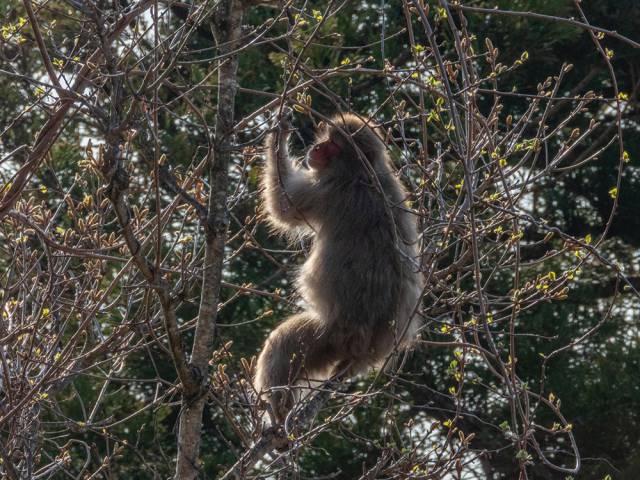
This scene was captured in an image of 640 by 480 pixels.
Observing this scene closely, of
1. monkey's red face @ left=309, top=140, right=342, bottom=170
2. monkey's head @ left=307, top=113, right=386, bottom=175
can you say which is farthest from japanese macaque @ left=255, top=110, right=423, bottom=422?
monkey's red face @ left=309, top=140, right=342, bottom=170

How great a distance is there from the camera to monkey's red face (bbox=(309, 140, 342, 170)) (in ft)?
22.1

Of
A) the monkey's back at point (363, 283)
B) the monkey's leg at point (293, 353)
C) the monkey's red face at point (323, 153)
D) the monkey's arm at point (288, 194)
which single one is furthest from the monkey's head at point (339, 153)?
the monkey's leg at point (293, 353)

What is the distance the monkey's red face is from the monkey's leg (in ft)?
3.58

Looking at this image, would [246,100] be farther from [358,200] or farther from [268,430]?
[268,430]

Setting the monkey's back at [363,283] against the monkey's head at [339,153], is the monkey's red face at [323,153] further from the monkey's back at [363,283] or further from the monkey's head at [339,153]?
the monkey's back at [363,283]

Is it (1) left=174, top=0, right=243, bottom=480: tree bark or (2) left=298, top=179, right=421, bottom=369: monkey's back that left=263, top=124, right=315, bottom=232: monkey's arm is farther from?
(1) left=174, top=0, right=243, bottom=480: tree bark

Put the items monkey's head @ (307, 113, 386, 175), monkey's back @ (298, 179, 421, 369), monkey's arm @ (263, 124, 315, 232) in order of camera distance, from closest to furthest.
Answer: monkey's back @ (298, 179, 421, 369)
monkey's arm @ (263, 124, 315, 232)
monkey's head @ (307, 113, 386, 175)

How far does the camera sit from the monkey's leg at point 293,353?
5871 millimetres

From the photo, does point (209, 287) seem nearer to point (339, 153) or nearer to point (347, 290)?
point (347, 290)

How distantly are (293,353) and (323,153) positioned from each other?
147 cm

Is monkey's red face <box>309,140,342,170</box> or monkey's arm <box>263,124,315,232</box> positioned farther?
monkey's red face <box>309,140,342,170</box>

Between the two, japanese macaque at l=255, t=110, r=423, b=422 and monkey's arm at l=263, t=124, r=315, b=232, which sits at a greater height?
monkey's arm at l=263, t=124, r=315, b=232

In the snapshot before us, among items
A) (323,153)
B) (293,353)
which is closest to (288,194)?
(323,153)

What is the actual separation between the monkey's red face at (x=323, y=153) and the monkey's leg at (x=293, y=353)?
3.58ft
